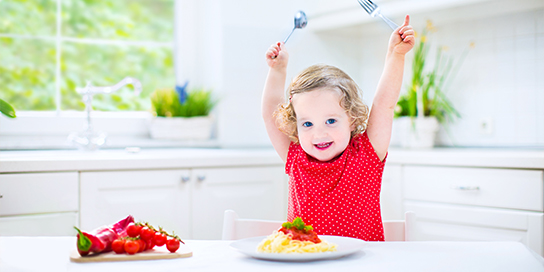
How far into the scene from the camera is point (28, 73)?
2.28 metres

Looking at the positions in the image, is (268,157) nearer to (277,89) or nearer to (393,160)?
(393,160)

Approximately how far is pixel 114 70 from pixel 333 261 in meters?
2.00

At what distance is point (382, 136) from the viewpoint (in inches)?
42.9

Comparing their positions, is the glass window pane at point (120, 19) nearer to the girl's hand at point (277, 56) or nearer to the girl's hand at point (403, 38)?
the girl's hand at point (277, 56)

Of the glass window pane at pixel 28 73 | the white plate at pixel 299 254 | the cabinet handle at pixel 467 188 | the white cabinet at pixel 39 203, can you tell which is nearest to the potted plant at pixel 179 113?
the glass window pane at pixel 28 73

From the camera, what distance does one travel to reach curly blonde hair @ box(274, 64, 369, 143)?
1.06 m

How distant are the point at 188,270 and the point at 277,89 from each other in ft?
2.08

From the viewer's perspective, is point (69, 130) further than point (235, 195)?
Yes

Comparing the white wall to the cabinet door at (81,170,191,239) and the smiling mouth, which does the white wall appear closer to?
the cabinet door at (81,170,191,239)

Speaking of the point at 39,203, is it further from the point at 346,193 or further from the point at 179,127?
the point at 346,193

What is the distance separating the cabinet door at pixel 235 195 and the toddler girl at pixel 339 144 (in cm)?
82

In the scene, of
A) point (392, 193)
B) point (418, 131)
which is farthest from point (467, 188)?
point (418, 131)

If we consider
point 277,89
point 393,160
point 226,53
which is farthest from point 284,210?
point 277,89

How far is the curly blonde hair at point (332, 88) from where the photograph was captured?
1.06 m
